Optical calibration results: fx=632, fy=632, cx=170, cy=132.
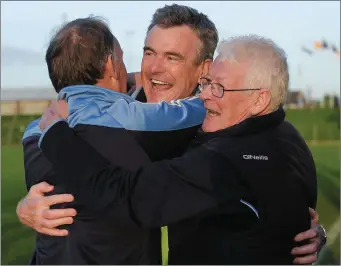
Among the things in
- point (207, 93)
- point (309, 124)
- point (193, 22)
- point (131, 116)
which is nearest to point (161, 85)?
point (193, 22)

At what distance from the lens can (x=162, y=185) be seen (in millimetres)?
1684

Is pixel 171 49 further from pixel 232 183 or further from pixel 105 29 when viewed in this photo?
pixel 232 183

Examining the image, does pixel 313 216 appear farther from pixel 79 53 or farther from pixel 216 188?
pixel 79 53

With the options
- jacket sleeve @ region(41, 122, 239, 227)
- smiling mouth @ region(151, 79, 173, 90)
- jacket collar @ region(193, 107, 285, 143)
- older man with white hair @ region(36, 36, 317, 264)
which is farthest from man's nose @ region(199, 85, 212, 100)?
smiling mouth @ region(151, 79, 173, 90)

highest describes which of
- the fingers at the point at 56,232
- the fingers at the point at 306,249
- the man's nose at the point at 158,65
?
the man's nose at the point at 158,65

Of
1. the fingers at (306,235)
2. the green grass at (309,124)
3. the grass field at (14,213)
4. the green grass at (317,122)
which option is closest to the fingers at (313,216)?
the fingers at (306,235)

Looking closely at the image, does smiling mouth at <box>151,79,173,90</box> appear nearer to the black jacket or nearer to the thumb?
the black jacket

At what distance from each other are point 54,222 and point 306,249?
0.78 m

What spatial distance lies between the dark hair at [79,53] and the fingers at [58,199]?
0.33 m

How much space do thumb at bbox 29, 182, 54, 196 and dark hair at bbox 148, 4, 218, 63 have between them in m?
0.71

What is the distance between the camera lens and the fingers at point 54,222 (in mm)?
1886

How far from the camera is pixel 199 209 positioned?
171 centimetres

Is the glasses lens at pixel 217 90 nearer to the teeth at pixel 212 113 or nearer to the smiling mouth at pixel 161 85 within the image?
the teeth at pixel 212 113

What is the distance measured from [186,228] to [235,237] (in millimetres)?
163
